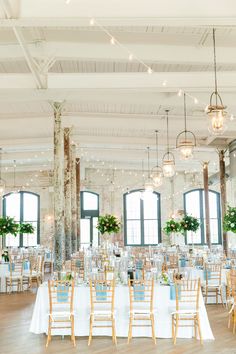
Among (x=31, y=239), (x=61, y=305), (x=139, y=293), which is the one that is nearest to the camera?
(x=139, y=293)

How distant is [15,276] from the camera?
41.0 ft

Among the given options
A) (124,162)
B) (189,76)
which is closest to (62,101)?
(189,76)

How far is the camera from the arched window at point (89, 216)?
25.5 m

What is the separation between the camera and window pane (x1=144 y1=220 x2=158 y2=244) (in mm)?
25922

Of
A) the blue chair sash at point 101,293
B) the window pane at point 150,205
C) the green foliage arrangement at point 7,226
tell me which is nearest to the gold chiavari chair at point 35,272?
the green foliage arrangement at point 7,226

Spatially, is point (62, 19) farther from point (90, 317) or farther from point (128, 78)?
point (90, 317)

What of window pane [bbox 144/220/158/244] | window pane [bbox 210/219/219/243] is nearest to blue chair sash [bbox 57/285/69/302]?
window pane [bbox 144/220/158/244]

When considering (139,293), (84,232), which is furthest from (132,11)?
(84,232)

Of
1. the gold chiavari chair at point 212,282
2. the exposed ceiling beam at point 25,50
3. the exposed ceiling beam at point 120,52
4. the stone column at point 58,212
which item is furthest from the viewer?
the stone column at point 58,212

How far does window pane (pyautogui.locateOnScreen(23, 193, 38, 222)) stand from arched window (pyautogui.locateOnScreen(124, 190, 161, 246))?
5.08 meters

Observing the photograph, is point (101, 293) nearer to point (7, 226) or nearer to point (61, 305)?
point (61, 305)

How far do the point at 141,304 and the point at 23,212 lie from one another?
19060 millimetres

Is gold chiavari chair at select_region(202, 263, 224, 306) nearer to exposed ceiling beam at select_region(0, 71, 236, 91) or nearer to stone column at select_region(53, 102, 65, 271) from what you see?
stone column at select_region(53, 102, 65, 271)

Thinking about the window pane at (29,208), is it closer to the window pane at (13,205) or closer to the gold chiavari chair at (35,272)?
the window pane at (13,205)
